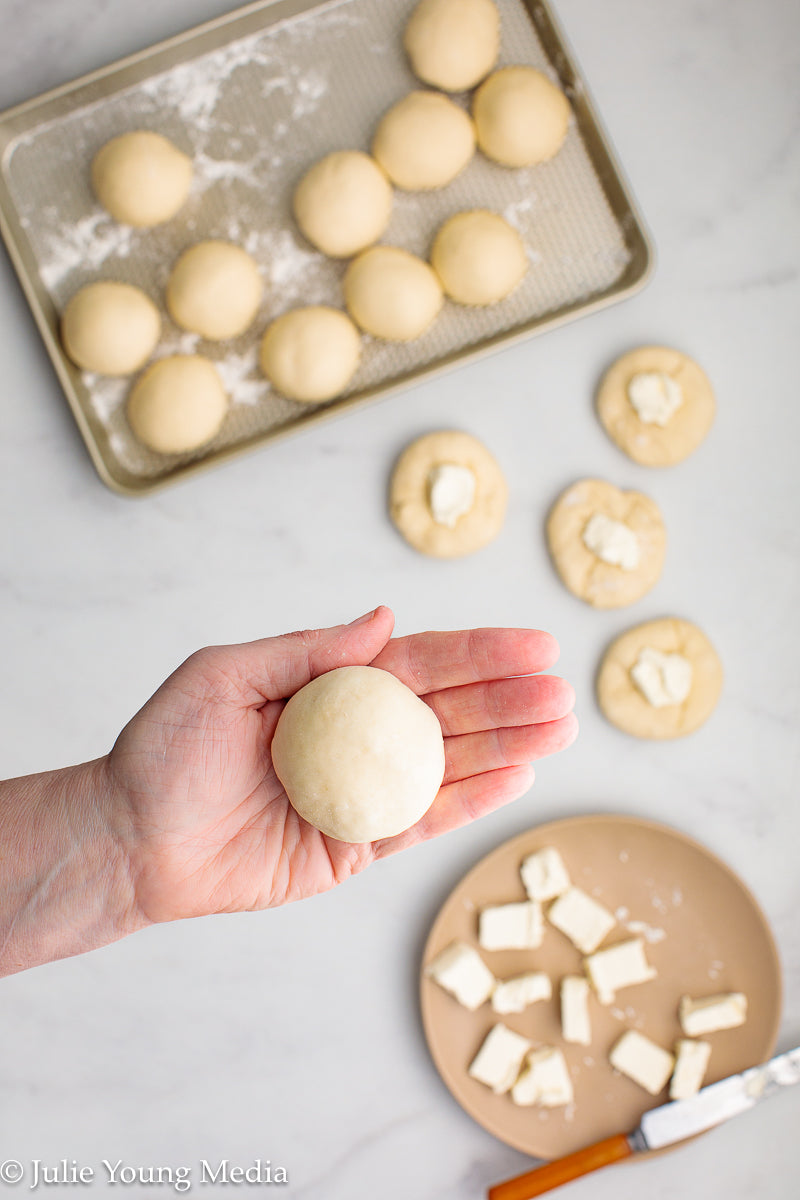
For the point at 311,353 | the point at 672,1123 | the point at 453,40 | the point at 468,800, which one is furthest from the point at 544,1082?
the point at 453,40

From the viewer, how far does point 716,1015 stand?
1374 mm

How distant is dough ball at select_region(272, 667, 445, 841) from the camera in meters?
0.90

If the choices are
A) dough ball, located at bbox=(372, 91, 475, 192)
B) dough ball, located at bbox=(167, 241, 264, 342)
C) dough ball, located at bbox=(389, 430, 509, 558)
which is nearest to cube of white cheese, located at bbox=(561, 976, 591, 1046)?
dough ball, located at bbox=(389, 430, 509, 558)

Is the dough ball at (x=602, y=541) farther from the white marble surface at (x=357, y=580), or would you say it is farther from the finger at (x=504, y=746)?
the finger at (x=504, y=746)

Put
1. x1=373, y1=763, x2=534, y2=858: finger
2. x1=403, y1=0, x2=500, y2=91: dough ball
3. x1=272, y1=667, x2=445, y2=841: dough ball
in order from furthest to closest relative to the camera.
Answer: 1. x1=403, y1=0, x2=500, y2=91: dough ball
2. x1=373, y1=763, x2=534, y2=858: finger
3. x1=272, y1=667, x2=445, y2=841: dough ball

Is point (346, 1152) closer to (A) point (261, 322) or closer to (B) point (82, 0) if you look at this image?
(A) point (261, 322)

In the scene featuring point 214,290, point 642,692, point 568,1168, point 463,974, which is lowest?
point 568,1168

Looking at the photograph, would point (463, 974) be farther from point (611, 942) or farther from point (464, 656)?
point (464, 656)

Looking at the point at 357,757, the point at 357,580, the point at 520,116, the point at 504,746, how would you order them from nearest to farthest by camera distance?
the point at 357,757, the point at 504,746, the point at 520,116, the point at 357,580

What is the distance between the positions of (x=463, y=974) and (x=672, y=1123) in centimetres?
40

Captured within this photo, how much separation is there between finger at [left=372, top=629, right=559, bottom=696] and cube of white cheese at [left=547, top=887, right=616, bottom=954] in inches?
21.6

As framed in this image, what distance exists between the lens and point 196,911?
3.32 feet

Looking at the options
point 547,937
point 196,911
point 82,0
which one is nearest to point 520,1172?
point 547,937

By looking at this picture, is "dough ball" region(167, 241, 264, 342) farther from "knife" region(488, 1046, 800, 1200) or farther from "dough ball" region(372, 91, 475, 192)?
"knife" region(488, 1046, 800, 1200)
